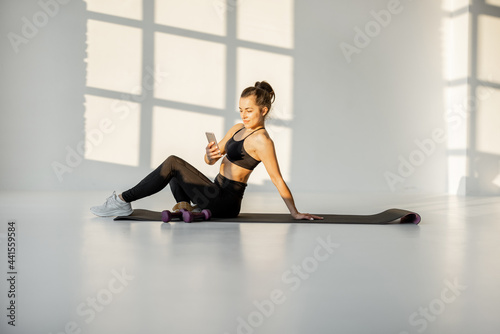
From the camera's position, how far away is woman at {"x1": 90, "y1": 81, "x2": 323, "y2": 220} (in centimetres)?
311

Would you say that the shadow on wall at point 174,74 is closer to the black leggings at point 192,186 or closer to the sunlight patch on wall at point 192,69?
the sunlight patch on wall at point 192,69

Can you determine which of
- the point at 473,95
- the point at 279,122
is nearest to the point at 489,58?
the point at 473,95

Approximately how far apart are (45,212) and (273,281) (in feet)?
8.88

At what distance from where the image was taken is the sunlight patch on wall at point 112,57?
6949mm

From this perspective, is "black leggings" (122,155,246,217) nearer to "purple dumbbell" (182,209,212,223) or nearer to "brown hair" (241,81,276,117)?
"purple dumbbell" (182,209,212,223)

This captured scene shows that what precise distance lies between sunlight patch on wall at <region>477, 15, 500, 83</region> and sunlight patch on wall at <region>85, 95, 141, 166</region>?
15.6 ft

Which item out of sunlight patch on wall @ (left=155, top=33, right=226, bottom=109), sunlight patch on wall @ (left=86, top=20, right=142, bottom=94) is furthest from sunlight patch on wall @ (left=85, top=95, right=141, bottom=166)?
sunlight patch on wall @ (left=155, top=33, right=226, bottom=109)

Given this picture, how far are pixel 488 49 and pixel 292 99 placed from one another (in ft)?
9.16

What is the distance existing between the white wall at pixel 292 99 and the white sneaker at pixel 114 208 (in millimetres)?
3669

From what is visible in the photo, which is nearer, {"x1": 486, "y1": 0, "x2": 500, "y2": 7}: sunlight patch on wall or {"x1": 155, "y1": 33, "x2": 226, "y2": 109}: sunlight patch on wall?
{"x1": 155, "y1": 33, "x2": 226, "y2": 109}: sunlight patch on wall

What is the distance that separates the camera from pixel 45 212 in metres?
3.83

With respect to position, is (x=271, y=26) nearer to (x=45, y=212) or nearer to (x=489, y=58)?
(x=489, y=58)

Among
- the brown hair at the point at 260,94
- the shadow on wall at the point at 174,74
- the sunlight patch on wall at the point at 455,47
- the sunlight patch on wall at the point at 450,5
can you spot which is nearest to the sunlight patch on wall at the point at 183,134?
the shadow on wall at the point at 174,74

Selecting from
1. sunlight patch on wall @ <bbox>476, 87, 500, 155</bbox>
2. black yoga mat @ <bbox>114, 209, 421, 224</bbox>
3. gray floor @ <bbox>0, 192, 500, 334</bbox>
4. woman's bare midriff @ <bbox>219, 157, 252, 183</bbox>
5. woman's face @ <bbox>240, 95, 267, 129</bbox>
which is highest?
sunlight patch on wall @ <bbox>476, 87, 500, 155</bbox>
